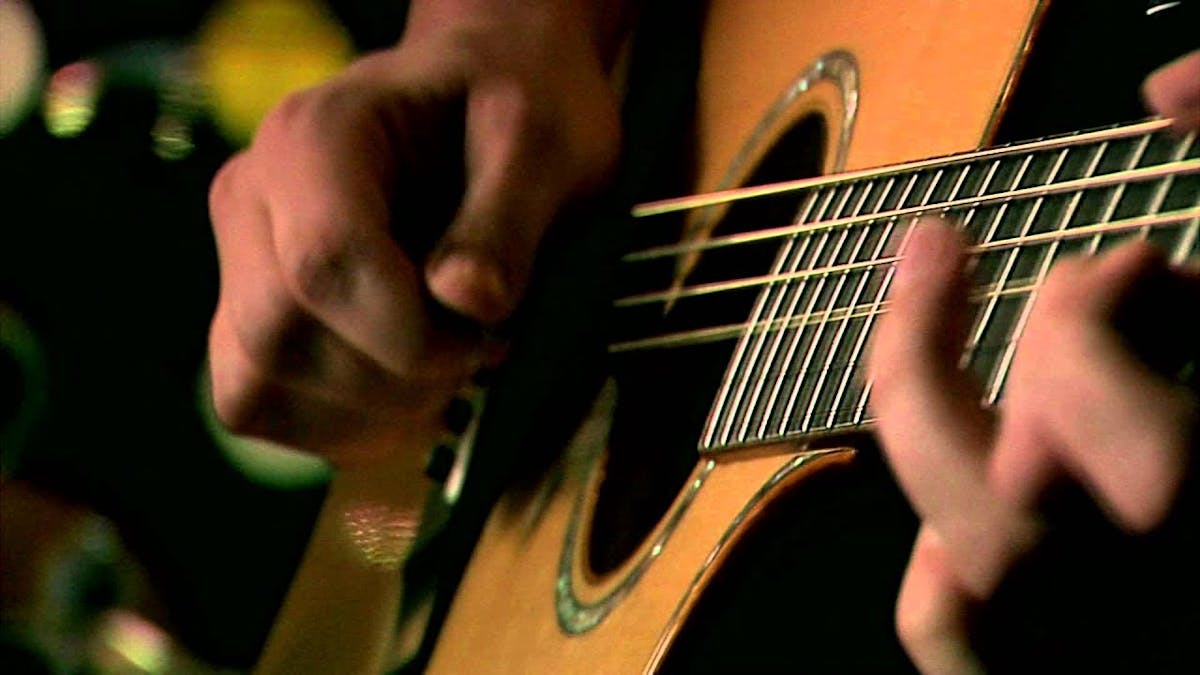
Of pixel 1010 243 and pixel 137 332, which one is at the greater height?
pixel 1010 243

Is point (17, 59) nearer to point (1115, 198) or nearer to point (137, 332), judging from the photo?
point (137, 332)

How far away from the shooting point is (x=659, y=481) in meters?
0.71

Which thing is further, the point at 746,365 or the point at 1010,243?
the point at 746,365

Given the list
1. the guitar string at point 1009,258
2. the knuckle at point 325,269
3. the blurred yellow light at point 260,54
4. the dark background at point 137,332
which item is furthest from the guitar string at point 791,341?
the blurred yellow light at point 260,54

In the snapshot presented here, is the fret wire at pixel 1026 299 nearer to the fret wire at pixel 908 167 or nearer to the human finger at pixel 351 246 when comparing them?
the fret wire at pixel 908 167

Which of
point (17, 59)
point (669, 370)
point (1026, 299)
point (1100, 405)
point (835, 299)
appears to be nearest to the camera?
point (1100, 405)

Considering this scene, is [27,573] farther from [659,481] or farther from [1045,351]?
[1045,351]

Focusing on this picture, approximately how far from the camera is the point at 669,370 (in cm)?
73

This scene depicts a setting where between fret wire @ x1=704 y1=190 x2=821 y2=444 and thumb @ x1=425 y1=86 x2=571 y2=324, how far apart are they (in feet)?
0.41

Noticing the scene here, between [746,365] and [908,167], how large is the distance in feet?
0.42

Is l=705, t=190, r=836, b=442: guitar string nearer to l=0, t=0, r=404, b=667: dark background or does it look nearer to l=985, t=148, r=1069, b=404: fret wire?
l=985, t=148, r=1069, b=404: fret wire

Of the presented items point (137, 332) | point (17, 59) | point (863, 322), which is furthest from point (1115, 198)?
point (17, 59)

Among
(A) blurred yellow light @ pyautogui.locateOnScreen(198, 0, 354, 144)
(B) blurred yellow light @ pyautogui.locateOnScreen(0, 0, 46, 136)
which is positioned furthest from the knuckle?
(B) blurred yellow light @ pyautogui.locateOnScreen(0, 0, 46, 136)

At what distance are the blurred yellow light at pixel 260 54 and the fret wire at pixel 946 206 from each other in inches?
24.8
